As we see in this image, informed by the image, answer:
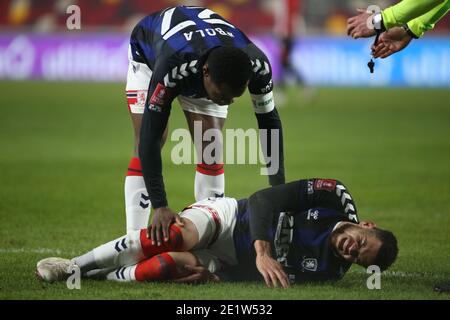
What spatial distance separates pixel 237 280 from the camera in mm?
6500

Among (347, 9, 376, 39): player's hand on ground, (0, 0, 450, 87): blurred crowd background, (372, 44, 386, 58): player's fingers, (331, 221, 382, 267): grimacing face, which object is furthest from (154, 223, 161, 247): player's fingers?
(0, 0, 450, 87): blurred crowd background

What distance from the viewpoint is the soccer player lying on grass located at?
6137 mm

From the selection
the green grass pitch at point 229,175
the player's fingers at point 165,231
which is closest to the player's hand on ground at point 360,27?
the green grass pitch at point 229,175

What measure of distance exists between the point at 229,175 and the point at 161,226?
249 inches

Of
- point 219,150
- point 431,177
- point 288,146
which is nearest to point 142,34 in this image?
point 219,150

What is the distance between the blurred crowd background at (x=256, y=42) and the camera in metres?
25.3

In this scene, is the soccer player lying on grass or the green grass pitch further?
the green grass pitch

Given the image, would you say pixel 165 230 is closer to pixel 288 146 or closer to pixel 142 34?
pixel 142 34

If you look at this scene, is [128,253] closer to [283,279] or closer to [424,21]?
[283,279]

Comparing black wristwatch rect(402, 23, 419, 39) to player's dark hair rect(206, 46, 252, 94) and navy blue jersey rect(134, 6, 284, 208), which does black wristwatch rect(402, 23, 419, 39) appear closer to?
navy blue jersey rect(134, 6, 284, 208)

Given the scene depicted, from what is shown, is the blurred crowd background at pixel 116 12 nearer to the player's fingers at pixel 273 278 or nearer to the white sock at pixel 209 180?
the white sock at pixel 209 180

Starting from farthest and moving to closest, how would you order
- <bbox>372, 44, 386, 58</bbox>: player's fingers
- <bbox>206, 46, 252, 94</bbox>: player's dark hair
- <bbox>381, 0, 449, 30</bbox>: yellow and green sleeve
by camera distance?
<bbox>372, 44, 386, 58</bbox>: player's fingers < <bbox>381, 0, 449, 30</bbox>: yellow and green sleeve < <bbox>206, 46, 252, 94</bbox>: player's dark hair

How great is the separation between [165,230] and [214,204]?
54 centimetres

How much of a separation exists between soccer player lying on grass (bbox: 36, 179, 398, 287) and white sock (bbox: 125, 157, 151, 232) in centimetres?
80
